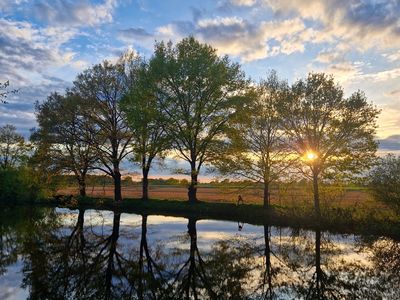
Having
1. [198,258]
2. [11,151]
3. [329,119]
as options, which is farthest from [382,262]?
[11,151]

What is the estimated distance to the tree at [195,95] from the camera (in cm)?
4372

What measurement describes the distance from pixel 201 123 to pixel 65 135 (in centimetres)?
2009

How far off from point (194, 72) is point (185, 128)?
21.6 feet

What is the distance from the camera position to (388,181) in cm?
3094

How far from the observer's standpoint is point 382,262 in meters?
21.7

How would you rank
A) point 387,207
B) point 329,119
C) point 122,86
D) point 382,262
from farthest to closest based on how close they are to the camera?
point 122,86 → point 329,119 → point 387,207 → point 382,262

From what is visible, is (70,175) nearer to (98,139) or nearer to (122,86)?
(98,139)

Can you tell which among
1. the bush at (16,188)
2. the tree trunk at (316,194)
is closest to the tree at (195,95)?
the tree trunk at (316,194)

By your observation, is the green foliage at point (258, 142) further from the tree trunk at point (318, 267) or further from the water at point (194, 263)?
the tree trunk at point (318, 267)

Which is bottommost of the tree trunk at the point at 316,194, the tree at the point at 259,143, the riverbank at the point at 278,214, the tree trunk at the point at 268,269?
the tree trunk at the point at 268,269

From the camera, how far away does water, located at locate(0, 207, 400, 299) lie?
16.2m

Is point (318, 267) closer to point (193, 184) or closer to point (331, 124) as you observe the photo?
point (331, 124)

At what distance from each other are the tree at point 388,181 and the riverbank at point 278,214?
4.53 feet

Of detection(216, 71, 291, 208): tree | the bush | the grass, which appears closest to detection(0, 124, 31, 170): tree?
the bush
